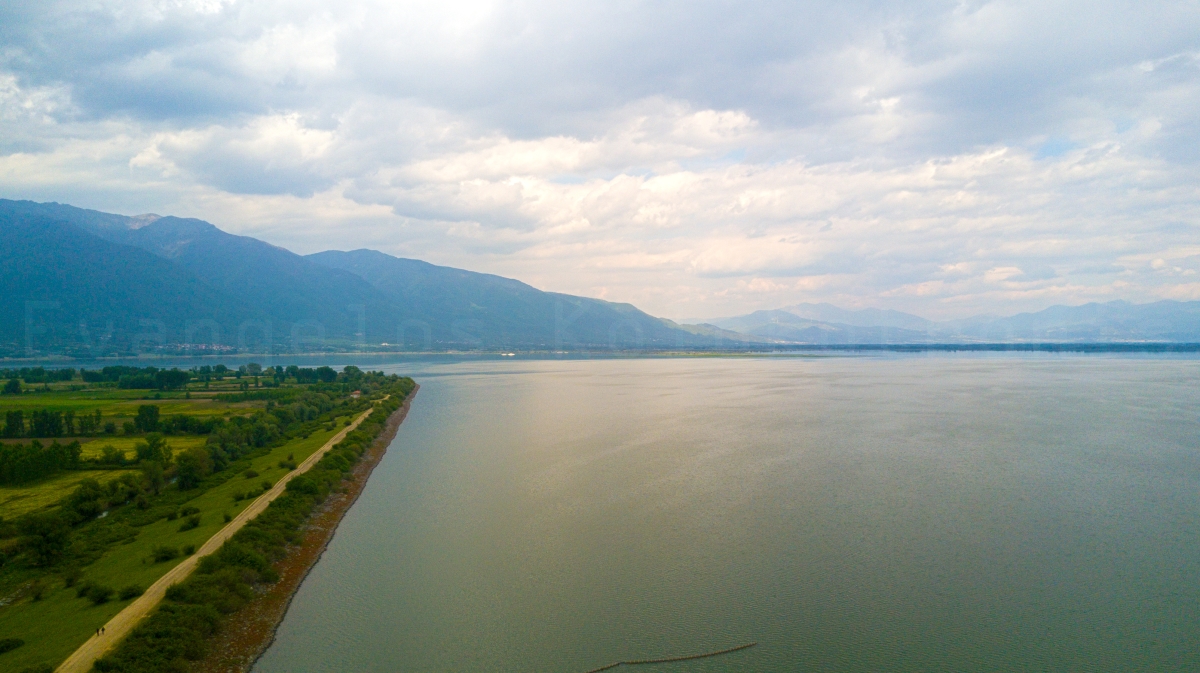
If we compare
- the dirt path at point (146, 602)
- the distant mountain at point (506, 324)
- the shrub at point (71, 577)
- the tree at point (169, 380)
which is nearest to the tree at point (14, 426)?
the dirt path at point (146, 602)

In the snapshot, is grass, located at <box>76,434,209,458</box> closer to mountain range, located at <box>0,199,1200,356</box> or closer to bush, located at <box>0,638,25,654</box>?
bush, located at <box>0,638,25,654</box>

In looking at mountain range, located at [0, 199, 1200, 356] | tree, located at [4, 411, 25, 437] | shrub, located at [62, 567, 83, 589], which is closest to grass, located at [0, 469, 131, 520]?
shrub, located at [62, 567, 83, 589]

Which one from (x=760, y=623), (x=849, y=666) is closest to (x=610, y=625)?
(x=760, y=623)

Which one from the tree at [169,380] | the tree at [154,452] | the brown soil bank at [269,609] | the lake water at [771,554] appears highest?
the tree at [169,380]

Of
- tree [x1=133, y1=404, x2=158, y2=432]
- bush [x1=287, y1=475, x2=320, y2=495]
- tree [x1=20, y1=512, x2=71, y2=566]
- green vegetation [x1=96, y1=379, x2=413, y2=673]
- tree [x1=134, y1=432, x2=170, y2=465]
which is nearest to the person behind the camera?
green vegetation [x1=96, y1=379, x2=413, y2=673]

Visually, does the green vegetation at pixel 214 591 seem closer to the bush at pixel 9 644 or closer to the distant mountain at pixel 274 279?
the bush at pixel 9 644

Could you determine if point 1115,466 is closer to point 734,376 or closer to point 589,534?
point 589,534
